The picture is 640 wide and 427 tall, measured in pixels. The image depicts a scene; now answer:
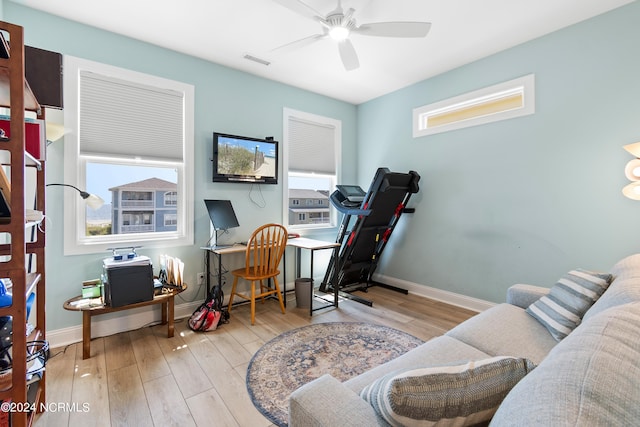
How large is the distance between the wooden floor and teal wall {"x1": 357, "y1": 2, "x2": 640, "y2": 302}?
2.59ft

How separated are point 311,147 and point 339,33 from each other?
2038mm

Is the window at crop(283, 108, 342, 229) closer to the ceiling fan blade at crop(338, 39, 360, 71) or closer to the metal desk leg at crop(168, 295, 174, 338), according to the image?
the ceiling fan blade at crop(338, 39, 360, 71)

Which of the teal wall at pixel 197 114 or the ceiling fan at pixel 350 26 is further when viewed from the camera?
the teal wall at pixel 197 114

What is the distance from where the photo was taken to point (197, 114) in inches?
126

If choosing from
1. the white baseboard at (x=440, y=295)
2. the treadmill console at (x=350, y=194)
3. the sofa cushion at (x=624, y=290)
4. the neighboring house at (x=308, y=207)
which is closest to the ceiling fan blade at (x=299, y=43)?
the treadmill console at (x=350, y=194)

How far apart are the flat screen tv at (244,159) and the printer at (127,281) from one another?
4.02 ft

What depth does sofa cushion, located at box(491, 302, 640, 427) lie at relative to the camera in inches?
20.4

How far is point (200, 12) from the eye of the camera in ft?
8.14

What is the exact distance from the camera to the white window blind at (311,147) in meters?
4.13

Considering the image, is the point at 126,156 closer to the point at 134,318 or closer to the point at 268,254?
the point at 134,318

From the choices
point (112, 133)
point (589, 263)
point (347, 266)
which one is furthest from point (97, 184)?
point (589, 263)

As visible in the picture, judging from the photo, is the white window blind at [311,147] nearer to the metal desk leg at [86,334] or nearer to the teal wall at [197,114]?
the teal wall at [197,114]

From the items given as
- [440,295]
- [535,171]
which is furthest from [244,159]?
[535,171]

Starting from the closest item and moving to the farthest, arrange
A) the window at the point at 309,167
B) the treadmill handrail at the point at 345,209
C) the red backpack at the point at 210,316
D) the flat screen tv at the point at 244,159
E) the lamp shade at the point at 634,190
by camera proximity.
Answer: the lamp shade at the point at 634,190
the red backpack at the point at 210,316
the flat screen tv at the point at 244,159
the treadmill handrail at the point at 345,209
the window at the point at 309,167
